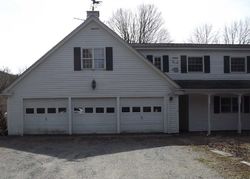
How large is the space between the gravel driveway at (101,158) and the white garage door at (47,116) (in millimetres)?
1908

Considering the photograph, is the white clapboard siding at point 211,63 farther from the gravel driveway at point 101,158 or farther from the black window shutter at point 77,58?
the gravel driveway at point 101,158

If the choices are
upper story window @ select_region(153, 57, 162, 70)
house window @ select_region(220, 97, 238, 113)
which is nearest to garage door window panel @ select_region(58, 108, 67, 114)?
upper story window @ select_region(153, 57, 162, 70)

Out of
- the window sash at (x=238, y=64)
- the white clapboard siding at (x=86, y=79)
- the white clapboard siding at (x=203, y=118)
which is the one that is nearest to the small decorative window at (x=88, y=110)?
the white clapboard siding at (x=86, y=79)

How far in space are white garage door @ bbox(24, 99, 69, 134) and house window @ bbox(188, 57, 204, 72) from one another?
8364mm

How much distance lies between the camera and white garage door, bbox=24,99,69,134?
2347 cm

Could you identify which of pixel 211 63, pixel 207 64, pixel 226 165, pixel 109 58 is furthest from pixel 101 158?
pixel 211 63

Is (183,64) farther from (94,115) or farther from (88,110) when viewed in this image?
(88,110)

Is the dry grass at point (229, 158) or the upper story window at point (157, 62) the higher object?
the upper story window at point (157, 62)

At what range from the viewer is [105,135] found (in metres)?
22.7

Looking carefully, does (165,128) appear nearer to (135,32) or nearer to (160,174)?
(160,174)

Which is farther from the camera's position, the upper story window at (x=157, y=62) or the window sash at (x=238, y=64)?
the window sash at (x=238, y=64)

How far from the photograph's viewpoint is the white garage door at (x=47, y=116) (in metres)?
23.5

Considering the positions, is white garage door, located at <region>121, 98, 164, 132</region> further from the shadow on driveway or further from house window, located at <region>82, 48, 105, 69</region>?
house window, located at <region>82, 48, 105, 69</region>

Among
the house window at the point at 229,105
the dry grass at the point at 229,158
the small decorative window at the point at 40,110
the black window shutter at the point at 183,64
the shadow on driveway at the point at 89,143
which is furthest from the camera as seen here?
the house window at the point at 229,105
